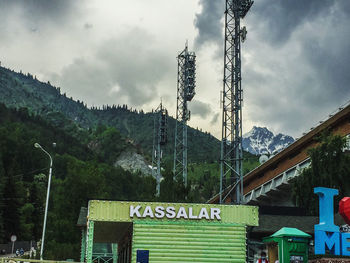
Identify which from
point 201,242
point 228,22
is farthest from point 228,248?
point 228,22

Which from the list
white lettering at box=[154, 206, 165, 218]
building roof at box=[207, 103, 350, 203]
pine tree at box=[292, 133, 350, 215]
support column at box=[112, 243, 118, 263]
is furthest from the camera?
building roof at box=[207, 103, 350, 203]

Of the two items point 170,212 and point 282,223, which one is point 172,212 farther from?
point 282,223

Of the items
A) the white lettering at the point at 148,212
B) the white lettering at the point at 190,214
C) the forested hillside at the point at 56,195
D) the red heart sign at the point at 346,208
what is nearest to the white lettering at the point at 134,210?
the white lettering at the point at 148,212

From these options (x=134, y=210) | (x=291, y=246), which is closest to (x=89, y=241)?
(x=134, y=210)

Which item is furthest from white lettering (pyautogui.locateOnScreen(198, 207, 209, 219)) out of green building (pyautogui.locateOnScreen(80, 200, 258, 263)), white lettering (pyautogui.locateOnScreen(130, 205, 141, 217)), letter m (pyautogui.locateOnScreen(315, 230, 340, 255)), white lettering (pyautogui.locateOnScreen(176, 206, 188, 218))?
letter m (pyautogui.locateOnScreen(315, 230, 340, 255))

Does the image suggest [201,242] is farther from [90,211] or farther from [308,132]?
[308,132]

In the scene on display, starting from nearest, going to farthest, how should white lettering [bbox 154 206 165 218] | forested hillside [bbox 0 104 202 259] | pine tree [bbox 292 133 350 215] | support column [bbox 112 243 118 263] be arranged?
1. white lettering [bbox 154 206 165 218]
2. support column [bbox 112 243 118 263]
3. forested hillside [bbox 0 104 202 259]
4. pine tree [bbox 292 133 350 215]

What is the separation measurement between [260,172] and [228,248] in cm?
3501

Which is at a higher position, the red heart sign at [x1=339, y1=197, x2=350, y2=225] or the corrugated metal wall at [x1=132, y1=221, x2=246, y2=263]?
the red heart sign at [x1=339, y1=197, x2=350, y2=225]

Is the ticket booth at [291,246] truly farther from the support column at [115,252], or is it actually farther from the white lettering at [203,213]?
the support column at [115,252]

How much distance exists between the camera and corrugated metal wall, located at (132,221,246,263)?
80.8 ft

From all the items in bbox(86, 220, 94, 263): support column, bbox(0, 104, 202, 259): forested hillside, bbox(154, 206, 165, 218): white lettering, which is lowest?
bbox(86, 220, 94, 263): support column

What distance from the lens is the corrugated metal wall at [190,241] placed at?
2462cm

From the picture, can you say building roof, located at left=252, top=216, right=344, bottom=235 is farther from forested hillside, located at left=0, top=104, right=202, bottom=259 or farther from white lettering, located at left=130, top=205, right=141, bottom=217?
white lettering, located at left=130, top=205, right=141, bottom=217
